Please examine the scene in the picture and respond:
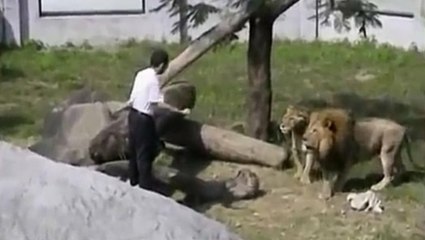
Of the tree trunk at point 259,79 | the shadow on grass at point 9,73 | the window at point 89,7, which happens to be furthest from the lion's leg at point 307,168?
the window at point 89,7

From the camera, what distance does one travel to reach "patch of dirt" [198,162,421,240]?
810 cm

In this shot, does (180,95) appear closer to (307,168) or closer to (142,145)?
(307,168)

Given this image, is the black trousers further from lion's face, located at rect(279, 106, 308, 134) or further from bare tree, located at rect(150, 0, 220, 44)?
bare tree, located at rect(150, 0, 220, 44)

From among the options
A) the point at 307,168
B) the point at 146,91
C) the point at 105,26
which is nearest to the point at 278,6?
the point at 307,168

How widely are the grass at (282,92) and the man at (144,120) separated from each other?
2.06 feet

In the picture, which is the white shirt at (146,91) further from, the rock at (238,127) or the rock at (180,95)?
the rock at (238,127)

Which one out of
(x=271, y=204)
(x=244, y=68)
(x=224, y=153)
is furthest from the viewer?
(x=244, y=68)

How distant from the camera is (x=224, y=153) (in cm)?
980

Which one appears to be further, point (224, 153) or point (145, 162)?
point (224, 153)

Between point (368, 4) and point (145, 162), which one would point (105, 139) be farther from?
point (368, 4)

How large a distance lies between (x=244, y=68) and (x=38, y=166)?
12658 mm

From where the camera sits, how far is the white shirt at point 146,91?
26.9 ft

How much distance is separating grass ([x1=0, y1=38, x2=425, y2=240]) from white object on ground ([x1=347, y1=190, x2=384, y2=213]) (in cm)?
9

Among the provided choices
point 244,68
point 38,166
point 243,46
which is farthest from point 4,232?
point 243,46
